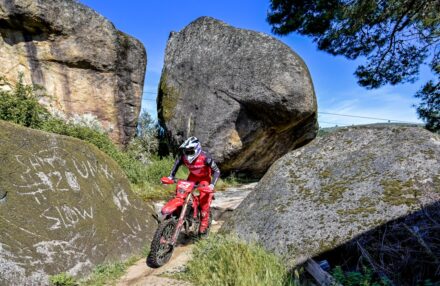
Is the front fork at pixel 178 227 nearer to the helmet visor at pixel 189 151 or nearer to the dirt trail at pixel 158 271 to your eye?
the dirt trail at pixel 158 271

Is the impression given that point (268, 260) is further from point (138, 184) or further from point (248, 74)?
point (248, 74)

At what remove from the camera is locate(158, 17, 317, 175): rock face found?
9.90m

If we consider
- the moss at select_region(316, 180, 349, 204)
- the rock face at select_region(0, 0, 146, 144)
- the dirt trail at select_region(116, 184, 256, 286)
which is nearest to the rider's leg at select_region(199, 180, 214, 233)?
the dirt trail at select_region(116, 184, 256, 286)

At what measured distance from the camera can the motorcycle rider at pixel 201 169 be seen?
17.0 ft

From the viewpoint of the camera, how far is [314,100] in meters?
10.3

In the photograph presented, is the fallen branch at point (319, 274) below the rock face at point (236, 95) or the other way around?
below

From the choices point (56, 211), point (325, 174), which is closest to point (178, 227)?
point (56, 211)

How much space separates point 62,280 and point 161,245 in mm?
1150

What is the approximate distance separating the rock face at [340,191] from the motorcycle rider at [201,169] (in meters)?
1.05

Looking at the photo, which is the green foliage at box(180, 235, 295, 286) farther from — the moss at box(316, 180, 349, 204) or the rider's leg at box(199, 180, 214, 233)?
the rider's leg at box(199, 180, 214, 233)

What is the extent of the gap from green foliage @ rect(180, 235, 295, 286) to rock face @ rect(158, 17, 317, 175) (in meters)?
6.63

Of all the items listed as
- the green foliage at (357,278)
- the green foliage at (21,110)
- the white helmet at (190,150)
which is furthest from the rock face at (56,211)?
the green foliage at (21,110)

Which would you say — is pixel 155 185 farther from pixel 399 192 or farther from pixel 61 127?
pixel 399 192

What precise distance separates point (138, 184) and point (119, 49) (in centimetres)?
455
